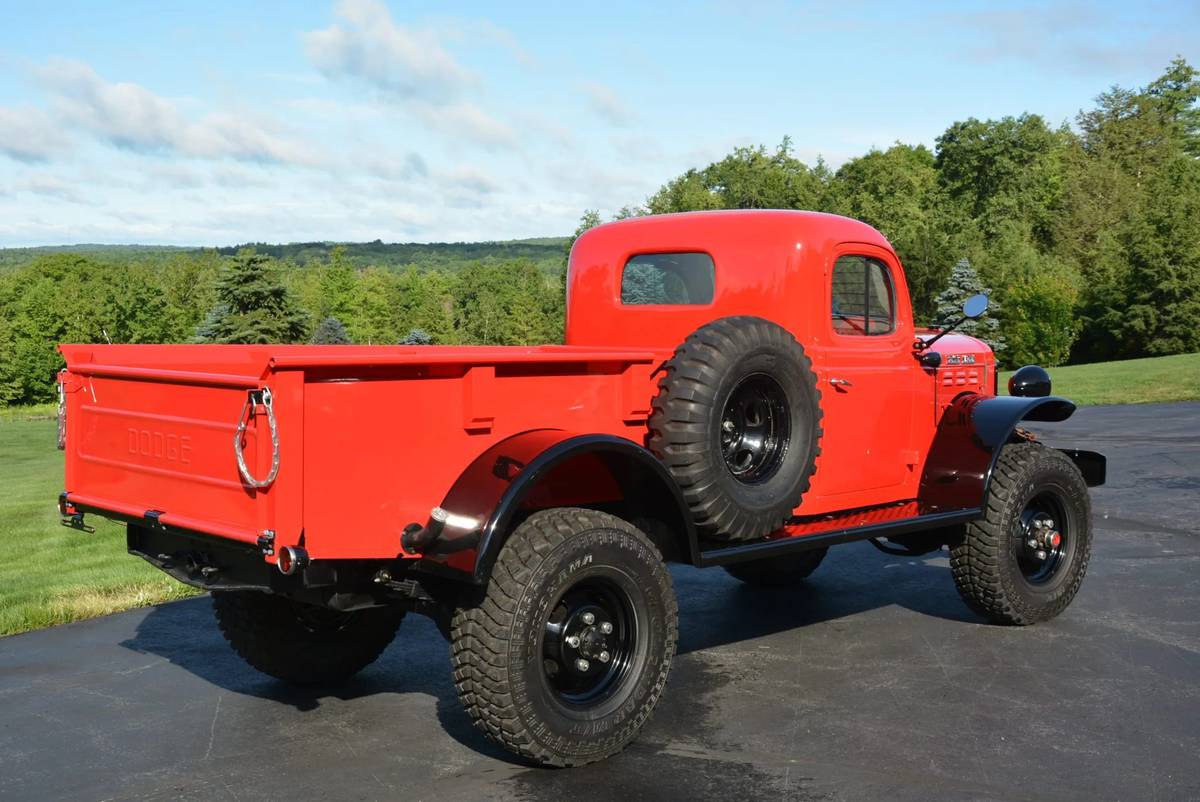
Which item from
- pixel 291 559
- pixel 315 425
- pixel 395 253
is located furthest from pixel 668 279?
pixel 395 253

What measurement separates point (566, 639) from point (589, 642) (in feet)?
0.34

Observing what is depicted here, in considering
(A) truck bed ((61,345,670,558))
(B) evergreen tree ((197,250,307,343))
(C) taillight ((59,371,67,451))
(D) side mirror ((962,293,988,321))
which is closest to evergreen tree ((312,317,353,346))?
(B) evergreen tree ((197,250,307,343))

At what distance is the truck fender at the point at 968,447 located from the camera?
6473 mm

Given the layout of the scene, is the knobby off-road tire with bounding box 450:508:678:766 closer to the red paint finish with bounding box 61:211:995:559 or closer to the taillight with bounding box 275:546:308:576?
the red paint finish with bounding box 61:211:995:559

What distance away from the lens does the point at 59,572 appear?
8.88 meters

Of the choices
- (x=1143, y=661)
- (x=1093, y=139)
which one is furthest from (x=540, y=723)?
(x=1093, y=139)

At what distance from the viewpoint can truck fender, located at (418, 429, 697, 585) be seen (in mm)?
4207

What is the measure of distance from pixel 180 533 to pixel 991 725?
11.3 ft

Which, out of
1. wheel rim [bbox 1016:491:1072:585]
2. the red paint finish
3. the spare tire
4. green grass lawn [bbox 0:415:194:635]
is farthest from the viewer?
green grass lawn [bbox 0:415:194:635]

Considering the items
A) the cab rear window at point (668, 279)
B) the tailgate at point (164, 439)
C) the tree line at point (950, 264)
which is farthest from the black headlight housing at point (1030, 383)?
the tree line at point (950, 264)

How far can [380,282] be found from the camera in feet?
361

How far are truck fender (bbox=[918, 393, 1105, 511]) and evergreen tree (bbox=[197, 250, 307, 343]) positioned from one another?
104ft

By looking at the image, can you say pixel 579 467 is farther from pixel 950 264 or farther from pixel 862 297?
pixel 950 264

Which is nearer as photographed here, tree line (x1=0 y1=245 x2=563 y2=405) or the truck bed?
the truck bed
